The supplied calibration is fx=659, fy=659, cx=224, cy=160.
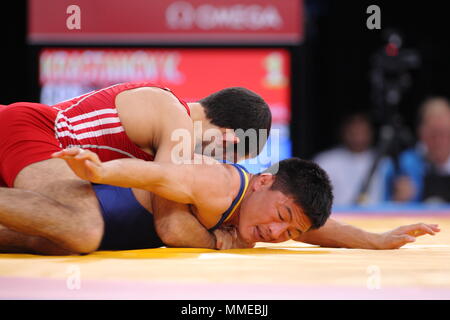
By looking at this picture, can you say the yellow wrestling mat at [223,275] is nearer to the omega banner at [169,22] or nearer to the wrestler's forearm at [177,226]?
the wrestler's forearm at [177,226]

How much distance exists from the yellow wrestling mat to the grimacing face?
0.25 feet

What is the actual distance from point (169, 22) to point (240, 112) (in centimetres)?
337

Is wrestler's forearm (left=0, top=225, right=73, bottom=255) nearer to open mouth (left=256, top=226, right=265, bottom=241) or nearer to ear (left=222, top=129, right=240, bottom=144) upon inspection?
open mouth (left=256, top=226, right=265, bottom=241)

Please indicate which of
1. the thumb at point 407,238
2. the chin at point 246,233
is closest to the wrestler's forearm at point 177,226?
the chin at point 246,233

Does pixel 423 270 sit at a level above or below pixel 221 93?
below

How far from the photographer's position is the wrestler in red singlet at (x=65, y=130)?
262 centimetres

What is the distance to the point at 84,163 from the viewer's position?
7.07 ft

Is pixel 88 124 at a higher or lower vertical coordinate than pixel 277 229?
higher

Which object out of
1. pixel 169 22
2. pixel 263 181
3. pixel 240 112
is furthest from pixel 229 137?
pixel 169 22

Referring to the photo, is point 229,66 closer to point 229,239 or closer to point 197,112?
point 197,112

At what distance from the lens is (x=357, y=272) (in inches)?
81.7
